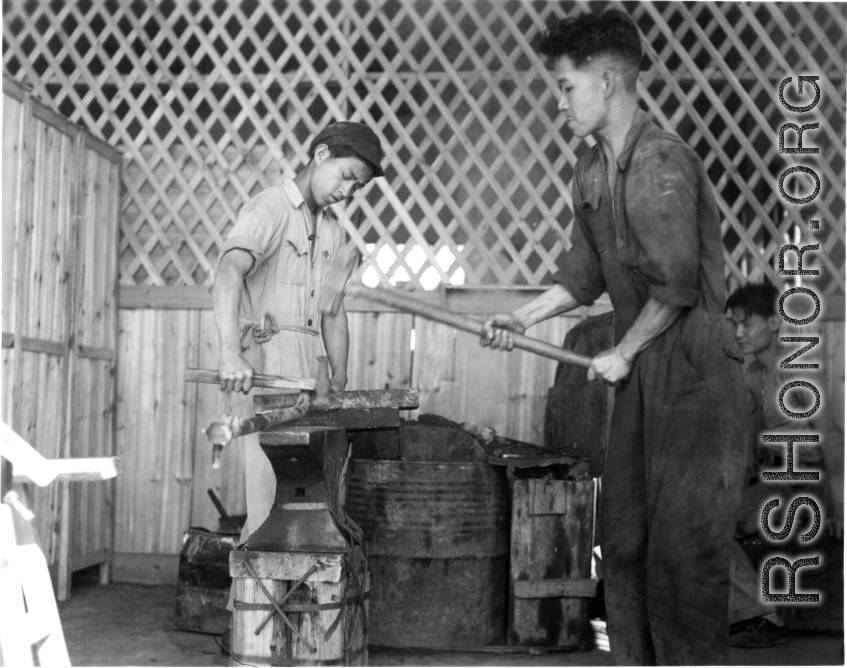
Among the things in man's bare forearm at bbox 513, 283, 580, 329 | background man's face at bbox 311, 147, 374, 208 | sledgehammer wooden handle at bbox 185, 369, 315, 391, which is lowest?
sledgehammer wooden handle at bbox 185, 369, 315, 391

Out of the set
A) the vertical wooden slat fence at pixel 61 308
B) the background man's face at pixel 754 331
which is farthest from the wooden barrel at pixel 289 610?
the background man's face at pixel 754 331

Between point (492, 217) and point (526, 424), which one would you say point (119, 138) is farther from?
point (526, 424)

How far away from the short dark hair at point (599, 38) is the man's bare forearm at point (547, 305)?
0.62 meters

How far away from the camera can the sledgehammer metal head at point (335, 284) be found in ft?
10.5

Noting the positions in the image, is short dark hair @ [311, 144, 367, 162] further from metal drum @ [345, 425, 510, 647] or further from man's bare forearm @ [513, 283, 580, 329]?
metal drum @ [345, 425, 510, 647]

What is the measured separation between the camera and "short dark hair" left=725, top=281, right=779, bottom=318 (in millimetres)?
4020

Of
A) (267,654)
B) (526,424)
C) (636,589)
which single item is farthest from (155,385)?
(636,589)

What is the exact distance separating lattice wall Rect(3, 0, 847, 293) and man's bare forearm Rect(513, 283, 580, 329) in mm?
1719

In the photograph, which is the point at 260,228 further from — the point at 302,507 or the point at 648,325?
the point at 648,325

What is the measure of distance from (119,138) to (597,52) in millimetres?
2963

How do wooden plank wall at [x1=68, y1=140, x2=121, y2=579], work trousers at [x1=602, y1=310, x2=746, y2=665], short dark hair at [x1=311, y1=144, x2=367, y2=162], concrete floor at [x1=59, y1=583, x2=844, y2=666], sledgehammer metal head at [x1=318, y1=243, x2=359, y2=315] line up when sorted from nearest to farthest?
work trousers at [x1=602, y1=310, x2=746, y2=665]
short dark hair at [x1=311, y1=144, x2=367, y2=162]
sledgehammer metal head at [x1=318, y1=243, x2=359, y2=315]
concrete floor at [x1=59, y1=583, x2=844, y2=666]
wooden plank wall at [x1=68, y1=140, x2=121, y2=579]

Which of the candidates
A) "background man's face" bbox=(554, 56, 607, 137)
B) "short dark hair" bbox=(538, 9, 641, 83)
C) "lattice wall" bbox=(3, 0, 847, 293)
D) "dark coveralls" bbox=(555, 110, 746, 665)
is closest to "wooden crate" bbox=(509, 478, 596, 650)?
"dark coveralls" bbox=(555, 110, 746, 665)

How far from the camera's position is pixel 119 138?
4781 millimetres

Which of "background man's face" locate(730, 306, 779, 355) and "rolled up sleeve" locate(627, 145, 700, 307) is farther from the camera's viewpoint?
"background man's face" locate(730, 306, 779, 355)
